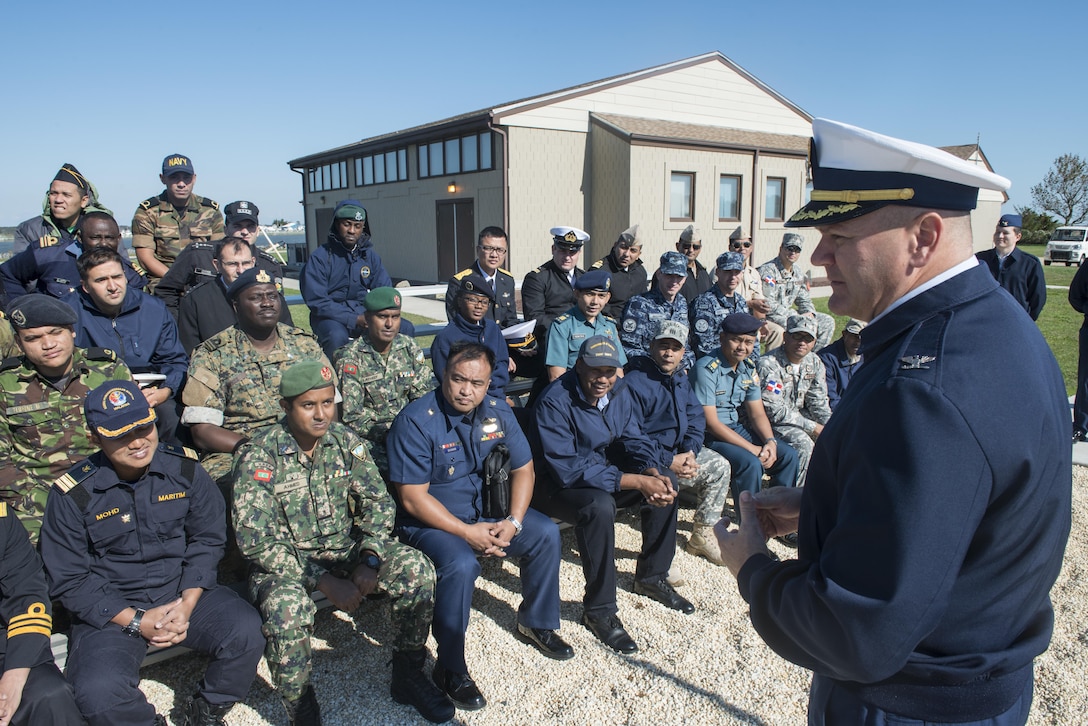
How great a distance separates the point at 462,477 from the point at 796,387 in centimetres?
300

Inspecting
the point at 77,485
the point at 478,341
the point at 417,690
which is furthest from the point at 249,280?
the point at 417,690

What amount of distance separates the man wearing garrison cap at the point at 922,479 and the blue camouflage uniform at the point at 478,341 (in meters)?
3.63

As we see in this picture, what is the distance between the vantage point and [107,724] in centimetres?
251

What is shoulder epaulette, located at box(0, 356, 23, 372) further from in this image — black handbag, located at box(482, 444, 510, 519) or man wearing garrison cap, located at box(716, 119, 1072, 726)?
man wearing garrison cap, located at box(716, 119, 1072, 726)

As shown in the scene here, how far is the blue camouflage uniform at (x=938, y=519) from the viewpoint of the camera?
104 cm

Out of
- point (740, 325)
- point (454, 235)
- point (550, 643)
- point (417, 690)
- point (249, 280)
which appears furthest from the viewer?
point (454, 235)

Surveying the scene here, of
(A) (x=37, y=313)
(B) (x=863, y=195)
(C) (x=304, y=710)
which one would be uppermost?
(B) (x=863, y=195)

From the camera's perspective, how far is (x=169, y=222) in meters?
5.74

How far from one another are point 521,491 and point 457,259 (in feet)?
51.1

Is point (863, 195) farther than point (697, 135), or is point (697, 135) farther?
point (697, 135)

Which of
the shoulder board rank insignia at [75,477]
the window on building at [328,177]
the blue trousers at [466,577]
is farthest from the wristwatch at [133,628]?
the window on building at [328,177]

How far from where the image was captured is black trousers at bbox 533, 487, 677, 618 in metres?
3.64

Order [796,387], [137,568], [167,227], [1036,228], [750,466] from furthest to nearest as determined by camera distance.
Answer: [1036,228]
[167,227]
[796,387]
[750,466]
[137,568]

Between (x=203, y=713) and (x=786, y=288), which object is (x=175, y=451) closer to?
(x=203, y=713)
